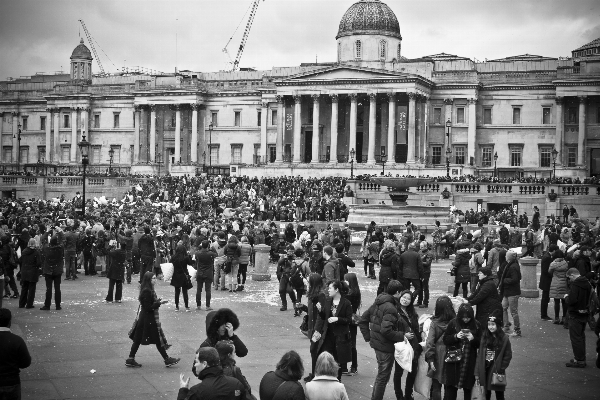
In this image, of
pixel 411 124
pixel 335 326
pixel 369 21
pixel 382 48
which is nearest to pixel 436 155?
pixel 411 124

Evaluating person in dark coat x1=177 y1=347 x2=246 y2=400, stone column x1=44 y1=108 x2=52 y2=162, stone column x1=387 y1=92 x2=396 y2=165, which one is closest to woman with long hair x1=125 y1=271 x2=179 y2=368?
person in dark coat x1=177 y1=347 x2=246 y2=400

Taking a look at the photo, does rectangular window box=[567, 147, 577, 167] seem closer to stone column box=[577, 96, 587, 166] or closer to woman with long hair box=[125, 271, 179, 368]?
stone column box=[577, 96, 587, 166]

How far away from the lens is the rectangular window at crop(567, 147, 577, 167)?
79125 mm

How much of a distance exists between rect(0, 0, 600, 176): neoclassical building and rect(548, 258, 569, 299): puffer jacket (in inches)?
1949

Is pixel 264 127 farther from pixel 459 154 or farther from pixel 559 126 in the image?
pixel 559 126

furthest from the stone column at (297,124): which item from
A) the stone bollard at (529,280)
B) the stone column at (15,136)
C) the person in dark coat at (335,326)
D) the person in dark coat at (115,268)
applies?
the person in dark coat at (335,326)

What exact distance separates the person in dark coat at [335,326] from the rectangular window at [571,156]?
6763 centimetres

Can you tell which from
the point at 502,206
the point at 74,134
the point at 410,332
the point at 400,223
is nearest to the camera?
the point at 410,332

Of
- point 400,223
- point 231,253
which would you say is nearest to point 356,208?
point 400,223

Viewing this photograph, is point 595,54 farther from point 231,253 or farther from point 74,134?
point 231,253

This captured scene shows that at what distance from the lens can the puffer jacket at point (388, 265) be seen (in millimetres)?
22109

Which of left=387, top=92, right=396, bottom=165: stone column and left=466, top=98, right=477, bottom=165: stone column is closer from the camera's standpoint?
left=387, top=92, right=396, bottom=165: stone column

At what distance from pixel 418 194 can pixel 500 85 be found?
24925mm

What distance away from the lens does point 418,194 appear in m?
61.3
